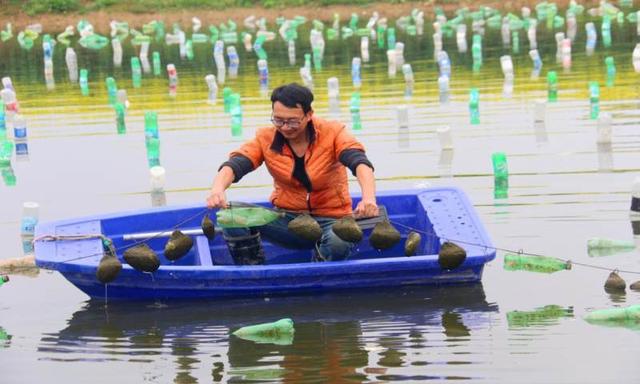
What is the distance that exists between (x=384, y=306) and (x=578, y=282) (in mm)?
1370

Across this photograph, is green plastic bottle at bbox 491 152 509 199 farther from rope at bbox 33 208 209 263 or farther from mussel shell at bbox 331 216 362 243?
mussel shell at bbox 331 216 362 243

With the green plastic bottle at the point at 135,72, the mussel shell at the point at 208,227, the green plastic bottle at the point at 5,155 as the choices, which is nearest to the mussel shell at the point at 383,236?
the mussel shell at the point at 208,227

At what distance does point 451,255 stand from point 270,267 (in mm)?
1155

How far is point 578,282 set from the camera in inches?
377

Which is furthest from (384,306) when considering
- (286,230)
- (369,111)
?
(369,111)

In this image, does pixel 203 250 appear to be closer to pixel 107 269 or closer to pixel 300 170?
pixel 300 170

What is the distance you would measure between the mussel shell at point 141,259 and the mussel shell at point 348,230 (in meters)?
1.16

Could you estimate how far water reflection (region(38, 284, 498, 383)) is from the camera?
7855 mm

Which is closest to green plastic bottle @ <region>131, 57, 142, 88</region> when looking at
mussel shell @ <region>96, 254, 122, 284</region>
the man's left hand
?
mussel shell @ <region>96, 254, 122, 284</region>

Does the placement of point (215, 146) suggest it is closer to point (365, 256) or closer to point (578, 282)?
point (365, 256)

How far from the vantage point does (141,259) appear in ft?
29.5

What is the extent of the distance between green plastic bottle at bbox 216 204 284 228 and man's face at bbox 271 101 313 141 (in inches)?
21.6

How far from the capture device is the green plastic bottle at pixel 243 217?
9.45 meters

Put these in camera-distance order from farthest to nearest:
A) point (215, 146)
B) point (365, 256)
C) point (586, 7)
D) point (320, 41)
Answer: point (586, 7)
point (320, 41)
point (215, 146)
point (365, 256)
